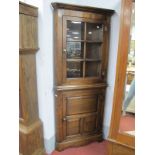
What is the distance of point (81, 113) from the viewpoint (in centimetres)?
221

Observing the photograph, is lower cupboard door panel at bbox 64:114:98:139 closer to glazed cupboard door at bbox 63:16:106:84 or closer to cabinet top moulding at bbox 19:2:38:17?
glazed cupboard door at bbox 63:16:106:84

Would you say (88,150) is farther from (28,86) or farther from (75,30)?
(75,30)

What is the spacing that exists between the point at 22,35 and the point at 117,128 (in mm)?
1206

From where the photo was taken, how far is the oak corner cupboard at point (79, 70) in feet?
6.35

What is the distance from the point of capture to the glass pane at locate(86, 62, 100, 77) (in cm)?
217

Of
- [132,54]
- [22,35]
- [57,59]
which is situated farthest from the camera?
[57,59]

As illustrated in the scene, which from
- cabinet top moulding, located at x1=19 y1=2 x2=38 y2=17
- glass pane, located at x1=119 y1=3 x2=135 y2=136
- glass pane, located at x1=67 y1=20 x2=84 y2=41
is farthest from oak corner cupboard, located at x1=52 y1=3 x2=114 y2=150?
glass pane, located at x1=119 y1=3 x2=135 y2=136

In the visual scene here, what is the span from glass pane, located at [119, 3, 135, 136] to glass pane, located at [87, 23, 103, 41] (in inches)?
32.2

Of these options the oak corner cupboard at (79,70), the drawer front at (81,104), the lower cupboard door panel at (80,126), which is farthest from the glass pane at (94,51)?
the lower cupboard door panel at (80,126)

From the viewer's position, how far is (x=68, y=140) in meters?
2.22

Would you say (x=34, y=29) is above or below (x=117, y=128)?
above

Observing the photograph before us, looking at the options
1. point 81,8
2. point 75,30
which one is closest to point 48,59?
point 75,30
